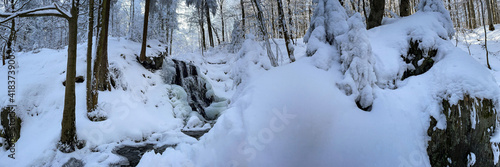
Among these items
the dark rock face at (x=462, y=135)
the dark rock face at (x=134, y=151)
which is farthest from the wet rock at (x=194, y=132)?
the dark rock face at (x=462, y=135)

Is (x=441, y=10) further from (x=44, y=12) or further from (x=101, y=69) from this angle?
(x=101, y=69)

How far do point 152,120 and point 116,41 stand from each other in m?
6.49

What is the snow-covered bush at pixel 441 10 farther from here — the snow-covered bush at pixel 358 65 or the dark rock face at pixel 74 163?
the dark rock face at pixel 74 163

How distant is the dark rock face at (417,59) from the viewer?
4.65 metres

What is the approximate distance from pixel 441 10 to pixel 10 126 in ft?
39.0

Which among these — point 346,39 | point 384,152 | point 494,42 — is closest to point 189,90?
point 346,39

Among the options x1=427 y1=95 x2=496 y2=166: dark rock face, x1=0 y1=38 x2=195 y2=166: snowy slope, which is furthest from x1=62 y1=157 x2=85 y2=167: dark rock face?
x1=427 y1=95 x2=496 y2=166: dark rock face

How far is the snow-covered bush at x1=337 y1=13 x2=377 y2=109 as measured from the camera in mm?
3971

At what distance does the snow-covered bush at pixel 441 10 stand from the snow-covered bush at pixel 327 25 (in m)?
2.50

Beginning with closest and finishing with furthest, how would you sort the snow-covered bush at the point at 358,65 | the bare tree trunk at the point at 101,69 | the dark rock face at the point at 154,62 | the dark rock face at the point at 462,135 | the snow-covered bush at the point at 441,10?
the dark rock face at the point at 462,135, the snow-covered bush at the point at 358,65, the snow-covered bush at the point at 441,10, the bare tree trunk at the point at 101,69, the dark rock face at the point at 154,62

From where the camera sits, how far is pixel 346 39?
445 centimetres

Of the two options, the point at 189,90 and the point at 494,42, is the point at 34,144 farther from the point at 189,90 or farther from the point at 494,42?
the point at 494,42

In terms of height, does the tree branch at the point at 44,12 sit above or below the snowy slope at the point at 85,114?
above

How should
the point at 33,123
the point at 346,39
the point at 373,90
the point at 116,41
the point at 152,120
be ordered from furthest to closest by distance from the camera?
1. the point at 116,41
2. the point at 152,120
3. the point at 33,123
4. the point at 346,39
5. the point at 373,90
